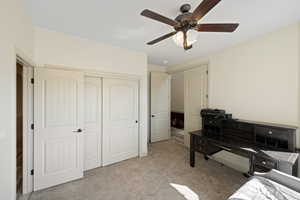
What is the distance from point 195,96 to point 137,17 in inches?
100

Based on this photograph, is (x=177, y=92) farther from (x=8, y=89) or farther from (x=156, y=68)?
(x=8, y=89)

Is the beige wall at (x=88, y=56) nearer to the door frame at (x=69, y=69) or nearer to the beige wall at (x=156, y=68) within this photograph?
the door frame at (x=69, y=69)

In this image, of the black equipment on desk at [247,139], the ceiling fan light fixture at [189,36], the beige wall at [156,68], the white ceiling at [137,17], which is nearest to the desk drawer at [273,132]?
the black equipment on desk at [247,139]

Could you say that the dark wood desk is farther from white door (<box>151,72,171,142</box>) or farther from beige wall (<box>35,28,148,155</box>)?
white door (<box>151,72,171,142</box>)

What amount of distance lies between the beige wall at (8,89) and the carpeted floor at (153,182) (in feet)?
3.13

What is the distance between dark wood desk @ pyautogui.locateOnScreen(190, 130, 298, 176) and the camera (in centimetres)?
183

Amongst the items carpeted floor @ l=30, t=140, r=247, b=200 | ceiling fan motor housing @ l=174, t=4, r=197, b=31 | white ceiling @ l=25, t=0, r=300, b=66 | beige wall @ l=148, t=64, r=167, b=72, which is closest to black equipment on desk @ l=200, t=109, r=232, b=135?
carpeted floor @ l=30, t=140, r=247, b=200

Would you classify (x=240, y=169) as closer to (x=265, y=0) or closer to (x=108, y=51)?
(x=265, y=0)

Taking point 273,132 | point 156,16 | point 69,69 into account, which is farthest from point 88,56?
point 273,132

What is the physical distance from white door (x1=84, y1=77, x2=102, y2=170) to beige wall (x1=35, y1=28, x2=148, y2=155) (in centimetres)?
37

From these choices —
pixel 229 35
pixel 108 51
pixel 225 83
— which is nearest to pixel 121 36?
pixel 108 51

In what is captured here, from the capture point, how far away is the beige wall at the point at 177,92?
604 cm

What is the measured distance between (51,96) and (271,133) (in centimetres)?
350

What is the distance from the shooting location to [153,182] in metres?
2.39
